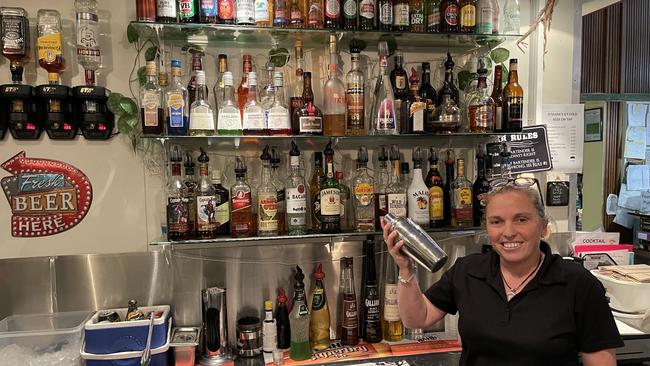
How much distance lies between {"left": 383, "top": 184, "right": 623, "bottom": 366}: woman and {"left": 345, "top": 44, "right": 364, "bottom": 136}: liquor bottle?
24.0 inches

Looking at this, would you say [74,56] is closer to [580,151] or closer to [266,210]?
[266,210]

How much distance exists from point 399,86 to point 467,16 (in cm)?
38

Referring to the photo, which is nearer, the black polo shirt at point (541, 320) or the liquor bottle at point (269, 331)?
the black polo shirt at point (541, 320)

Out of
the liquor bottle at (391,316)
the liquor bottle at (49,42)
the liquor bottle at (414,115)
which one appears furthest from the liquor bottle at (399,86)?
the liquor bottle at (49,42)

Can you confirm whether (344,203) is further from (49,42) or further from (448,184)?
(49,42)

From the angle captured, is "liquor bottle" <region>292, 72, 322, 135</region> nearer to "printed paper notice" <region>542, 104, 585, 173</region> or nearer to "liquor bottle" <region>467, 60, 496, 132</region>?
"liquor bottle" <region>467, 60, 496, 132</region>

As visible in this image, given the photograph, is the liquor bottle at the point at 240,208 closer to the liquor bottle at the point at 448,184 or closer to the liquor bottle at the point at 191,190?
the liquor bottle at the point at 191,190

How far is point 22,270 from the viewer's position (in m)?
1.79

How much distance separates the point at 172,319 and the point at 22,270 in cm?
60

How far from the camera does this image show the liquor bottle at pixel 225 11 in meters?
1.68

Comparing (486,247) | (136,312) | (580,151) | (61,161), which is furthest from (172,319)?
(580,151)

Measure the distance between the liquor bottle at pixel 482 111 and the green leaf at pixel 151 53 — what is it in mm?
1290

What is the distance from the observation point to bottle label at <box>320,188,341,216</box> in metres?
1.77

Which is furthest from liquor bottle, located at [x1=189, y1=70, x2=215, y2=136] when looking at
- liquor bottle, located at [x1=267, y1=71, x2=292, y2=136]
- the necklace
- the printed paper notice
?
the printed paper notice
